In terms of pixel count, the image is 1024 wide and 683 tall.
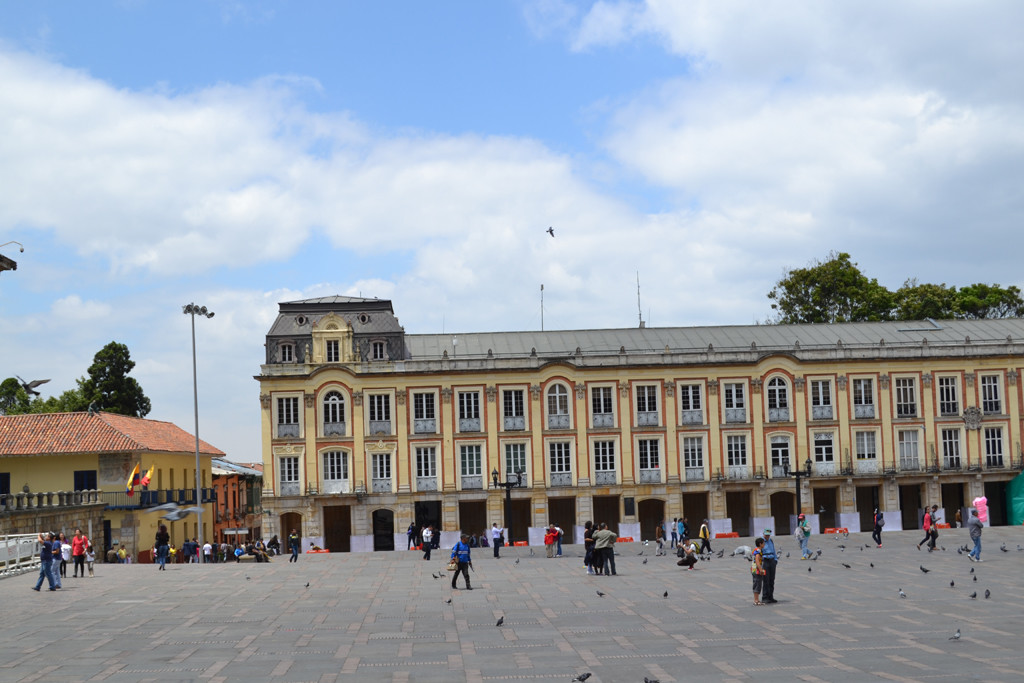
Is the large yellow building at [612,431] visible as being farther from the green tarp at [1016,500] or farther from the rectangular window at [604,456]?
the green tarp at [1016,500]

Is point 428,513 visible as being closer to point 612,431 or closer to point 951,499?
point 612,431

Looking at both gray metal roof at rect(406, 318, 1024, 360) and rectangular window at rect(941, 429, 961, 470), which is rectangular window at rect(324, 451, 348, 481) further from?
rectangular window at rect(941, 429, 961, 470)

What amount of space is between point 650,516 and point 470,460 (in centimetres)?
1098

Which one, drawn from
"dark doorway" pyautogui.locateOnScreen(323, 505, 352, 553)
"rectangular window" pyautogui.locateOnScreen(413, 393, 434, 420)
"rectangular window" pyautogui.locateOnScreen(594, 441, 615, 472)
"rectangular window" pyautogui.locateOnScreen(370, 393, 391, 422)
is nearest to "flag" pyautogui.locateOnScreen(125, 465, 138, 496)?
"dark doorway" pyautogui.locateOnScreen(323, 505, 352, 553)

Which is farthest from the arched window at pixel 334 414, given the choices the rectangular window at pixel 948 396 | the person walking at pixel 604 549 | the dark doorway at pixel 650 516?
the rectangular window at pixel 948 396

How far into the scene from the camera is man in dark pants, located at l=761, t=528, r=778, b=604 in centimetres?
2705

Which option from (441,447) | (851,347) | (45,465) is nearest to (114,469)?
(45,465)

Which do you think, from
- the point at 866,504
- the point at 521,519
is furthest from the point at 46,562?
the point at 866,504

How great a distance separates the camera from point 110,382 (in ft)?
265

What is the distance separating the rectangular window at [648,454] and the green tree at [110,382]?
126 feet

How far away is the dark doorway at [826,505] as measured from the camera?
209ft

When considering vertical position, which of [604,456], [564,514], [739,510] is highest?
[604,456]

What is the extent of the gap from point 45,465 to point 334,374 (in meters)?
16.2

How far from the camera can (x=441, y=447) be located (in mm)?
61656
